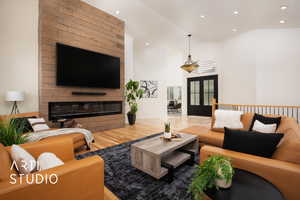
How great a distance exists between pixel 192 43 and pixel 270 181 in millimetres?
7196

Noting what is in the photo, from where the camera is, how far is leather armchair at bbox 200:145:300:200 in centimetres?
107

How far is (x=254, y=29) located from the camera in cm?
534

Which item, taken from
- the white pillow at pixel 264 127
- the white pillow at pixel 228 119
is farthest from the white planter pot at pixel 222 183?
the white pillow at pixel 228 119

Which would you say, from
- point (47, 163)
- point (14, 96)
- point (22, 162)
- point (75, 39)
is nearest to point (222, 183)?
point (47, 163)

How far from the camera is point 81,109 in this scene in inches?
162

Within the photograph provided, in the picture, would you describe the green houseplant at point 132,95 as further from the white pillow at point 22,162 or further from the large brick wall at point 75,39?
the white pillow at point 22,162

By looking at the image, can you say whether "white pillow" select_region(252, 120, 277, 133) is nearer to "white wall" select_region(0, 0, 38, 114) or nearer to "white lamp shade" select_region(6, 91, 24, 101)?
"white lamp shade" select_region(6, 91, 24, 101)

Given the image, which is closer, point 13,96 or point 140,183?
point 140,183

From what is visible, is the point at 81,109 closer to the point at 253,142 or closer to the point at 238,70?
the point at 253,142

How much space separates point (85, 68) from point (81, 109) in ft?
4.06

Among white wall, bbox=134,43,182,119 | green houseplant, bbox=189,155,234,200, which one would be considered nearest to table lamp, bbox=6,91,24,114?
green houseplant, bbox=189,155,234,200

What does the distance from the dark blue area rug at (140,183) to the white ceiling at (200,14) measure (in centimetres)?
453

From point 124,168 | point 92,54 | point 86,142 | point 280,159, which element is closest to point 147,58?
point 92,54

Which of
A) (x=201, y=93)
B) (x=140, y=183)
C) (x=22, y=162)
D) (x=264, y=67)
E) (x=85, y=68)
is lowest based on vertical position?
(x=140, y=183)
